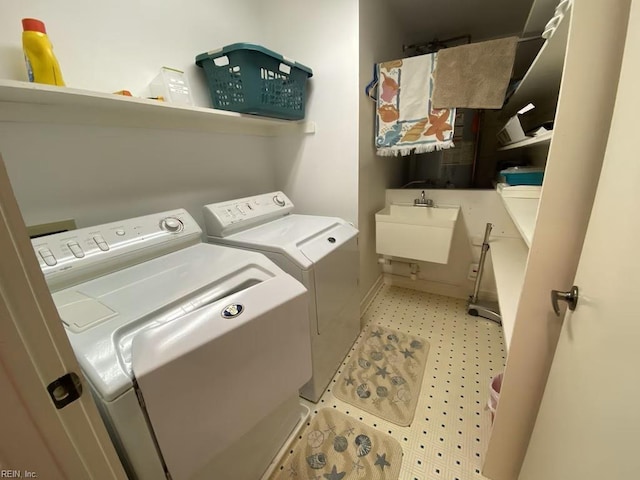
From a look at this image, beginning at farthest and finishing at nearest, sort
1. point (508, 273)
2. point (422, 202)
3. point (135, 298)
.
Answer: point (422, 202), point (508, 273), point (135, 298)

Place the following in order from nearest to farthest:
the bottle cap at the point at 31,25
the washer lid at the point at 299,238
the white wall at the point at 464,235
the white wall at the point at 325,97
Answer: the bottle cap at the point at 31,25 < the washer lid at the point at 299,238 < the white wall at the point at 325,97 < the white wall at the point at 464,235

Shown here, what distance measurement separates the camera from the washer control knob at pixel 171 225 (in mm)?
1240

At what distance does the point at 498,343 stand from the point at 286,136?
2262 millimetres

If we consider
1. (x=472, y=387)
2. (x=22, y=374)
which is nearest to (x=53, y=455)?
(x=22, y=374)

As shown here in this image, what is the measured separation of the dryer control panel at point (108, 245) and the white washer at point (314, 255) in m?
0.23

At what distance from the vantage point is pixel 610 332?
49 centimetres

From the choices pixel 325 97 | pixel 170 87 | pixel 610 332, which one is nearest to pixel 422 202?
pixel 325 97

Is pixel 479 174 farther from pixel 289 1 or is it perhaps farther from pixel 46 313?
pixel 46 313

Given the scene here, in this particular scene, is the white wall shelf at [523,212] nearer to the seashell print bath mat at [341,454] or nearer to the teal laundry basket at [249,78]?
the seashell print bath mat at [341,454]

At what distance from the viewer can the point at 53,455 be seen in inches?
16.8

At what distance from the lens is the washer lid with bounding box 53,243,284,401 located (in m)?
0.60

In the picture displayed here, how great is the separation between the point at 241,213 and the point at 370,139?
1.15 m

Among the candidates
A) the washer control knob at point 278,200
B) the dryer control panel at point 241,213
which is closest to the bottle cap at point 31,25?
the dryer control panel at point 241,213

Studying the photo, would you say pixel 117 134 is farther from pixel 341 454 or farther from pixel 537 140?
pixel 537 140
